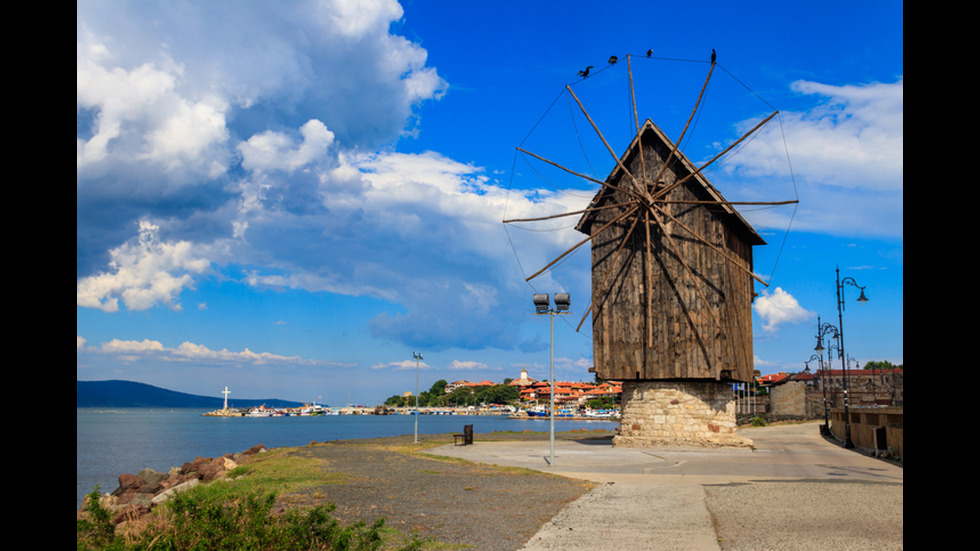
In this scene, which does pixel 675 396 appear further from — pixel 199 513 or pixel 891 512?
pixel 199 513

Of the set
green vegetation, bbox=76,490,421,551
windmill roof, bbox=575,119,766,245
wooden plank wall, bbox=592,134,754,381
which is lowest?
green vegetation, bbox=76,490,421,551

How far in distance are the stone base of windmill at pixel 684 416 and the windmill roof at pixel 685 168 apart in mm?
7980

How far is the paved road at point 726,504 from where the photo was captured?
33.3 ft

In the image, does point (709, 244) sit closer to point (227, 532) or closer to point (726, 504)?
Answer: point (726, 504)

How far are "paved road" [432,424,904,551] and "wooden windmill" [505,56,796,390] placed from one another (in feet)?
19.7

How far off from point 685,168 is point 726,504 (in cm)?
2141

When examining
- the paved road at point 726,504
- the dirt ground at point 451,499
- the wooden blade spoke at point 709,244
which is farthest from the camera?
the wooden blade spoke at point 709,244

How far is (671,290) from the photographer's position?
30906 mm

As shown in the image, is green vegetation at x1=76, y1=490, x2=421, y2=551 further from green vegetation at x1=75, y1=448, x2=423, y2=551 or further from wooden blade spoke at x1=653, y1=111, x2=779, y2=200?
wooden blade spoke at x1=653, y1=111, x2=779, y2=200

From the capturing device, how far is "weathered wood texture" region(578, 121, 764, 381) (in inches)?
1187

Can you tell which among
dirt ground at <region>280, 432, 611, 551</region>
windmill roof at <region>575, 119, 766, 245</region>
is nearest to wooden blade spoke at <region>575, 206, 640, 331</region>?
windmill roof at <region>575, 119, 766, 245</region>

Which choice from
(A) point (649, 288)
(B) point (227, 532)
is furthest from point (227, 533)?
(A) point (649, 288)

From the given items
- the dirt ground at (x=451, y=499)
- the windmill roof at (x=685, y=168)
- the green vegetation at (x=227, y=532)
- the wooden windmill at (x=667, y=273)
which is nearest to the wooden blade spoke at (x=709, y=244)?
the wooden windmill at (x=667, y=273)

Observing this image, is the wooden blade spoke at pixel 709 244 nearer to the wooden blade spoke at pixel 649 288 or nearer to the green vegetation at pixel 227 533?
the wooden blade spoke at pixel 649 288
